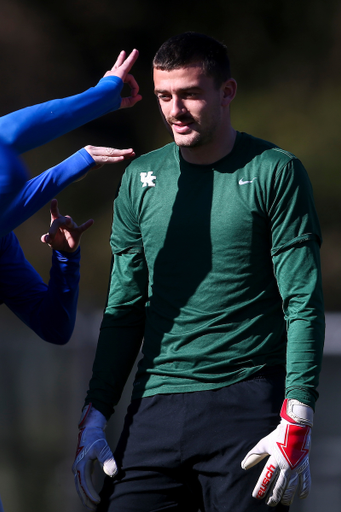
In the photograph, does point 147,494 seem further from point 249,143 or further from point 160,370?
point 249,143

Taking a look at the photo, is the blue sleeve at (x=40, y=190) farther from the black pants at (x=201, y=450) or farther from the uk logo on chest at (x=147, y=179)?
the black pants at (x=201, y=450)

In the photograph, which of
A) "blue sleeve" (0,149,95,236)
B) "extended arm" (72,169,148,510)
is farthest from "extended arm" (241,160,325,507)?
"blue sleeve" (0,149,95,236)

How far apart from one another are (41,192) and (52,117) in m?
0.19

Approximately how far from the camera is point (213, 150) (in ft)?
5.56

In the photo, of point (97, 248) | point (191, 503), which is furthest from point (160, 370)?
point (97, 248)

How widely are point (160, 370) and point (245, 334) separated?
245mm

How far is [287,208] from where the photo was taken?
5.10ft

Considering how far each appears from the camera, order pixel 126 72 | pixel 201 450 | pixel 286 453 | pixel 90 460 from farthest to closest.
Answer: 1. pixel 126 72
2. pixel 90 460
3. pixel 201 450
4. pixel 286 453

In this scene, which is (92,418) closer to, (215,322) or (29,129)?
(215,322)

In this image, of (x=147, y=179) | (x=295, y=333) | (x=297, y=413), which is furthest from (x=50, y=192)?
(x=297, y=413)

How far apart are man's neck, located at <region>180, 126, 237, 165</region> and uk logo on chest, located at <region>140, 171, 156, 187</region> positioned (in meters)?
0.13

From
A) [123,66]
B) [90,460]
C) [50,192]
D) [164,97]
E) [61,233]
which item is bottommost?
[90,460]

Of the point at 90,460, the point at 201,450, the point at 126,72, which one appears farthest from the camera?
the point at 126,72

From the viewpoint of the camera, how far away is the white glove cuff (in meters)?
1.72
